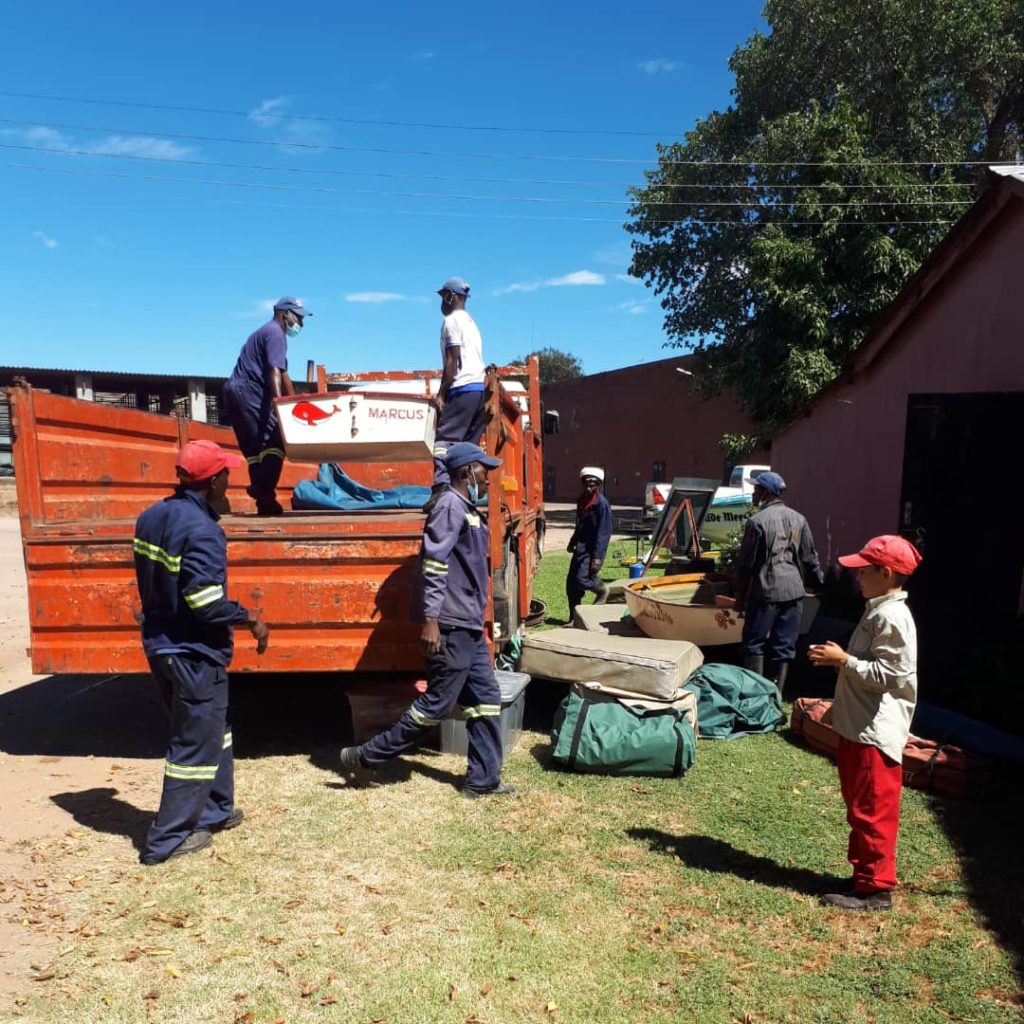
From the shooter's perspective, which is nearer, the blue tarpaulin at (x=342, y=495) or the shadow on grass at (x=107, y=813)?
the shadow on grass at (x=107, y=813)

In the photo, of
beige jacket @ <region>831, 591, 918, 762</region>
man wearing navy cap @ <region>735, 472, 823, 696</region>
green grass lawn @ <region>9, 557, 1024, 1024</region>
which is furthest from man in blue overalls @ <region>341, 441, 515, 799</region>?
man wearing navy cap @ <region>735, 472, 823, 696</region>

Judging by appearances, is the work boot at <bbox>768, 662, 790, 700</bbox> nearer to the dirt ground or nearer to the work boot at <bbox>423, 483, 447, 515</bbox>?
the work boot at <bbox>423, 483, 447, 515</bbox>

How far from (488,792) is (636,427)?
3053 centimetres

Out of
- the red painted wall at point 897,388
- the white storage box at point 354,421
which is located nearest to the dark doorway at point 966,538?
the red painted wall at point 897,388

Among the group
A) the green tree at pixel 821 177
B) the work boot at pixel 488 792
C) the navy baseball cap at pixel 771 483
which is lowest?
the work boot at pixel 488 792

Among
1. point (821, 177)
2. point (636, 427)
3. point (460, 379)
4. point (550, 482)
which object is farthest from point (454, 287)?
point (550, 482)

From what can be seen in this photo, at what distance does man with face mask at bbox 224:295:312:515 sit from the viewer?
562 centimetres

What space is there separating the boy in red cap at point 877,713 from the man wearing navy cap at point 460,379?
285cm

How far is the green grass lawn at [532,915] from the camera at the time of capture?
9.14ft

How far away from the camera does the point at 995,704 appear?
5344 millimetres

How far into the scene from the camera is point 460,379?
552 centimetres

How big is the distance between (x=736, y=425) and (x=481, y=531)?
2569 centimetres

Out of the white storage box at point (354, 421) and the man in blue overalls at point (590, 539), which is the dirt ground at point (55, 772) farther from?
the man in blue overalls at point (590, 539)

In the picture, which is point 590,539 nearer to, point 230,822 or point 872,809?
point 230,822
